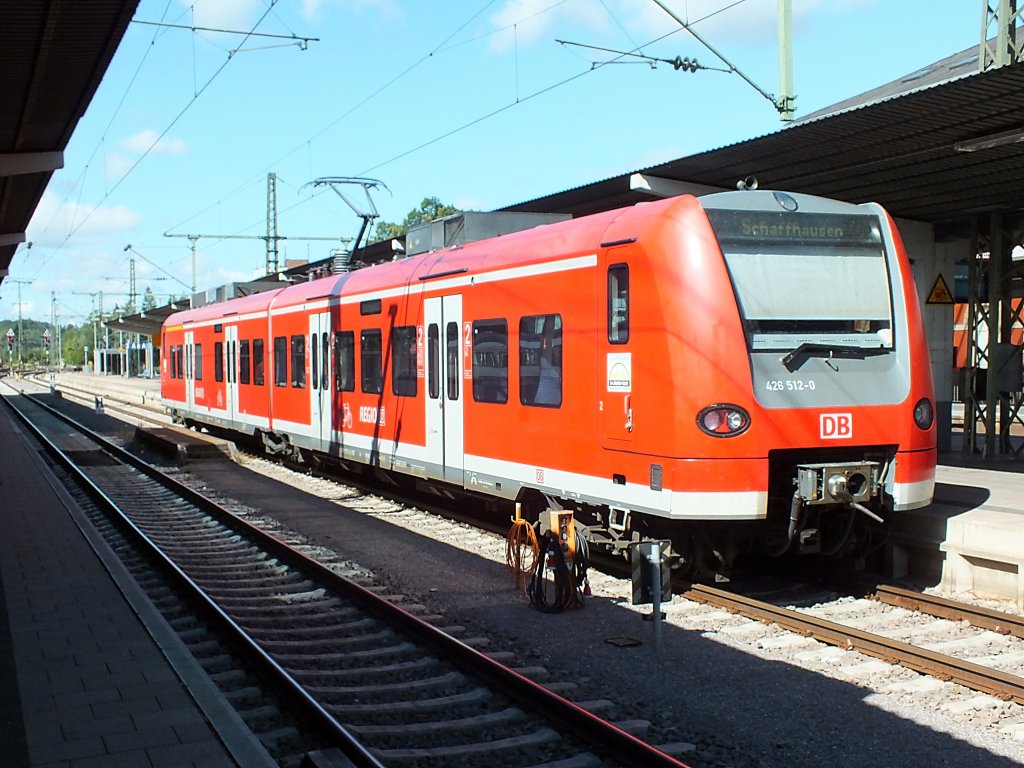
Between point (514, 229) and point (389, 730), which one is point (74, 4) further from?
point (389, 730)

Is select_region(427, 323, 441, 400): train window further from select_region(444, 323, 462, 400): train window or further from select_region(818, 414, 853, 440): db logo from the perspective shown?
select_region(818, 414, 853, 440): db logo

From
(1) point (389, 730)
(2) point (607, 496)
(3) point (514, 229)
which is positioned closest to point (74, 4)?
(3) point (514, 229)

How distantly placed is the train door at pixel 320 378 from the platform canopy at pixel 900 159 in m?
3.51

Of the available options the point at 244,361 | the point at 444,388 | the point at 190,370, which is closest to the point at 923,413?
the point at 444,388

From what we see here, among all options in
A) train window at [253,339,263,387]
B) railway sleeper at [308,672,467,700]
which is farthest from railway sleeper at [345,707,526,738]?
train window at [253,339,263,387]

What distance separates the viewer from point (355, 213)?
65.2ft

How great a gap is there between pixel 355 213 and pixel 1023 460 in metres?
12.2

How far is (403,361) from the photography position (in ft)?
41.5

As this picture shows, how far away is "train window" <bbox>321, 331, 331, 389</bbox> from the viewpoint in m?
15.7

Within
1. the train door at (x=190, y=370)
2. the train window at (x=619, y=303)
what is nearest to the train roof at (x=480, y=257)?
the train window at (x=619, y=303)

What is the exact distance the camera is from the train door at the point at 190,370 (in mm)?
25359

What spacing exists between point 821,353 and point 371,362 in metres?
7.17

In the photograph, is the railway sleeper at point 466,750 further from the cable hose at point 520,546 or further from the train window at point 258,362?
the train window at point 258,362

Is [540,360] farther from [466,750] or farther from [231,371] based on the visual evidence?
[231,371]
